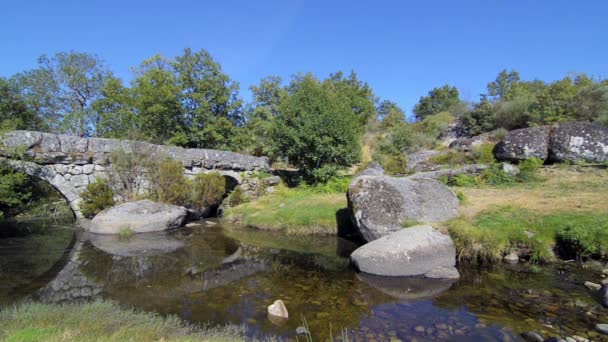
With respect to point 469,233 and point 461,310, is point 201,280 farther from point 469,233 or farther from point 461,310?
point 469,233

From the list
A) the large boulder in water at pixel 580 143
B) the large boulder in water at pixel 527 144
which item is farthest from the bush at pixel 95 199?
the large boulder in water at pixel 580 143

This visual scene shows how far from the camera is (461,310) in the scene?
5844 millimetres

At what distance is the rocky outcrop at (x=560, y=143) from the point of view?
1478 centimetres

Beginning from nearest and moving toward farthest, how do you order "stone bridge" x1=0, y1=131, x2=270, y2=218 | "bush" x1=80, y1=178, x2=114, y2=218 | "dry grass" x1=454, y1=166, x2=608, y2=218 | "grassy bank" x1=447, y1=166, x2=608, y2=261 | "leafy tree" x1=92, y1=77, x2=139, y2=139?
"grassy bank" x1=447, y1=166, x2=608, y2=261, "dry grass" x1=454, y1=166, x2=608, y2=218, "stone bridge" x1=0, y1=131, x2=270, y2=218, "bush" x1=80, y1=178, x2=114, y2=218, "leafy tree" x1=92, y1=77, x2=139, y2=139

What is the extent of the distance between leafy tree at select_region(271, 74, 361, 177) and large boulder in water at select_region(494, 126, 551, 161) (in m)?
7.88

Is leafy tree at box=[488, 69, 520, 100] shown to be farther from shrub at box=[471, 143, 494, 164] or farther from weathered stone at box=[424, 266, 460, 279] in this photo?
weathered stone at box=[424, 266, 460, 279]

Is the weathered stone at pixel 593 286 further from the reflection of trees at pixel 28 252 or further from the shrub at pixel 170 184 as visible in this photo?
the shrub at pixel 170 184

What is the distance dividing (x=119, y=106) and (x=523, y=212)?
30.1 m

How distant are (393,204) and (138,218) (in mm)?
9910

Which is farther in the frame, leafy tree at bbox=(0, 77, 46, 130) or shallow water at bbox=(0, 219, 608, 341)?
leafy tree at bbox=(0, 77, 46, 130)

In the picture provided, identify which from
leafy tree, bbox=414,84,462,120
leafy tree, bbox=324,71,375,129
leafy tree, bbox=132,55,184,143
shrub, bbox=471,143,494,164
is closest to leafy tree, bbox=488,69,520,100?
leafy tree, bbox=414,84,462,120

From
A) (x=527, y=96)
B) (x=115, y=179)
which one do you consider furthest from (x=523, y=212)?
(x=527, y=96)

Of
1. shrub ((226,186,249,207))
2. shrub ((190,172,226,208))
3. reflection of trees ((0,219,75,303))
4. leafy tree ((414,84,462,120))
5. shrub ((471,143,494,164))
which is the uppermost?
leafy tree ((414,84,462,120))

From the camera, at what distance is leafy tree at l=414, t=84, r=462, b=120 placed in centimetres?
5144
